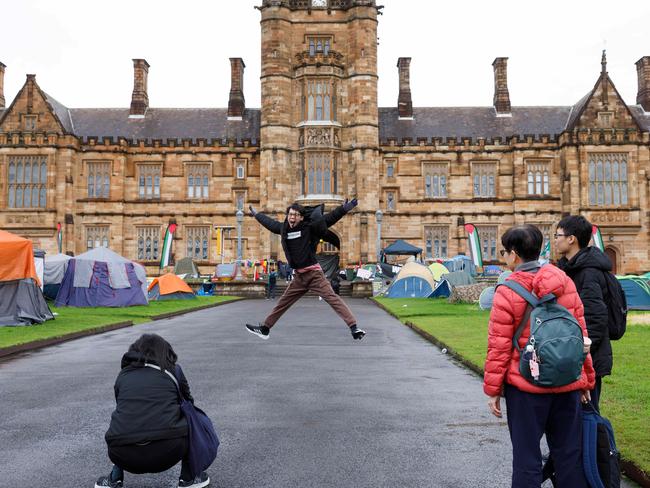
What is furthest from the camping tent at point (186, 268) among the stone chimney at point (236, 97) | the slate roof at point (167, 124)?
the stone chimney at point (236, 97)

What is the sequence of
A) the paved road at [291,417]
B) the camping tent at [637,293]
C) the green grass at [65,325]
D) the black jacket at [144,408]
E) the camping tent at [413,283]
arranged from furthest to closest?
the camping tent at [413,283]
the camping tent at [637,293]
the green grass at [65,325]
the paved road at [291,417]
the black jacket at [144,408]

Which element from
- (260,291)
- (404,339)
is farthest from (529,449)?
(260,291)

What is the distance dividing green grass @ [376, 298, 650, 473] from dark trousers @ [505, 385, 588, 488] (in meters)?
1.09

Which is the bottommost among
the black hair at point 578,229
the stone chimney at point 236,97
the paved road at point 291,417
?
the paved road at point 291,417

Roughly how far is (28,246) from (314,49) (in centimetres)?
3010

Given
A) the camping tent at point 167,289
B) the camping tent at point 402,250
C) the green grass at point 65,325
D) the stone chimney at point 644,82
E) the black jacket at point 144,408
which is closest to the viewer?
the black jacket at point 144,408

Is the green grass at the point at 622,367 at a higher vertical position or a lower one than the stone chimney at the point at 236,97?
lower

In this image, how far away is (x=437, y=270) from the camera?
36906 mm

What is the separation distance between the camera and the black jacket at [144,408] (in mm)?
4551

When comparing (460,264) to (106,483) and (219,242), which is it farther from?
(106,483)

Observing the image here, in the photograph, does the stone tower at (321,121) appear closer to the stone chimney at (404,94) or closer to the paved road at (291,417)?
the stone chimney at (404,94)

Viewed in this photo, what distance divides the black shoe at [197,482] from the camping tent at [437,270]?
104ft

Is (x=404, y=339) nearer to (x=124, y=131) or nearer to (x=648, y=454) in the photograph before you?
(x=648, y=454)

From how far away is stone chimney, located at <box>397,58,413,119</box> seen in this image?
4791 cm
